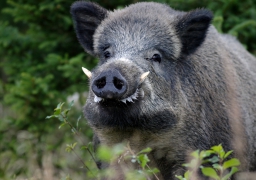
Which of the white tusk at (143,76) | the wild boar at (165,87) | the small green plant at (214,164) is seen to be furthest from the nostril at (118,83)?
the small green plant at (214,164)

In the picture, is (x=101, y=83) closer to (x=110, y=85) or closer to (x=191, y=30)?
(x=110, y=85)

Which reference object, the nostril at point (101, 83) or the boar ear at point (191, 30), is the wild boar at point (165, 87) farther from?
the nostril at point (101, 83)

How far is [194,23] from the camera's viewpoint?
5.71m

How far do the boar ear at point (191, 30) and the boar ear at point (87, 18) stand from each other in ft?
2.58

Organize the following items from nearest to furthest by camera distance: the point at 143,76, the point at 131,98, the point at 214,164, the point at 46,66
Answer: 1. the point at 214,164
2. the point at 131,98
3. the point at 143,76
4. the point at 46,66

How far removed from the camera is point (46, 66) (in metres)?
8.56

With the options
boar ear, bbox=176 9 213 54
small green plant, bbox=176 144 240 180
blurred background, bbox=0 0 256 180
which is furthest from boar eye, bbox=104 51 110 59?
blurred background, bbox=0 0 256 180

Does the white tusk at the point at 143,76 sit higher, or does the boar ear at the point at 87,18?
the boar ear at the point at 87,18

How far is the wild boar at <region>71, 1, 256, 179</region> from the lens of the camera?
5.03m

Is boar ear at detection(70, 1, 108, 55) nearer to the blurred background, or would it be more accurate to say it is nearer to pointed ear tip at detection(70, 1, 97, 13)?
pointed ear tip at detection(70, 1, 97, 13)

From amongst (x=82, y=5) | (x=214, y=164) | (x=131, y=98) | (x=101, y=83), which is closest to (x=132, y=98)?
(x=131, y=98)

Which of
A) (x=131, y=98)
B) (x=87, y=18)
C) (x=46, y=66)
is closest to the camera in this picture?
(x=131, y=98)

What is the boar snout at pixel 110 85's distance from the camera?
4.49 m

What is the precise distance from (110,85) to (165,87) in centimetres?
96
